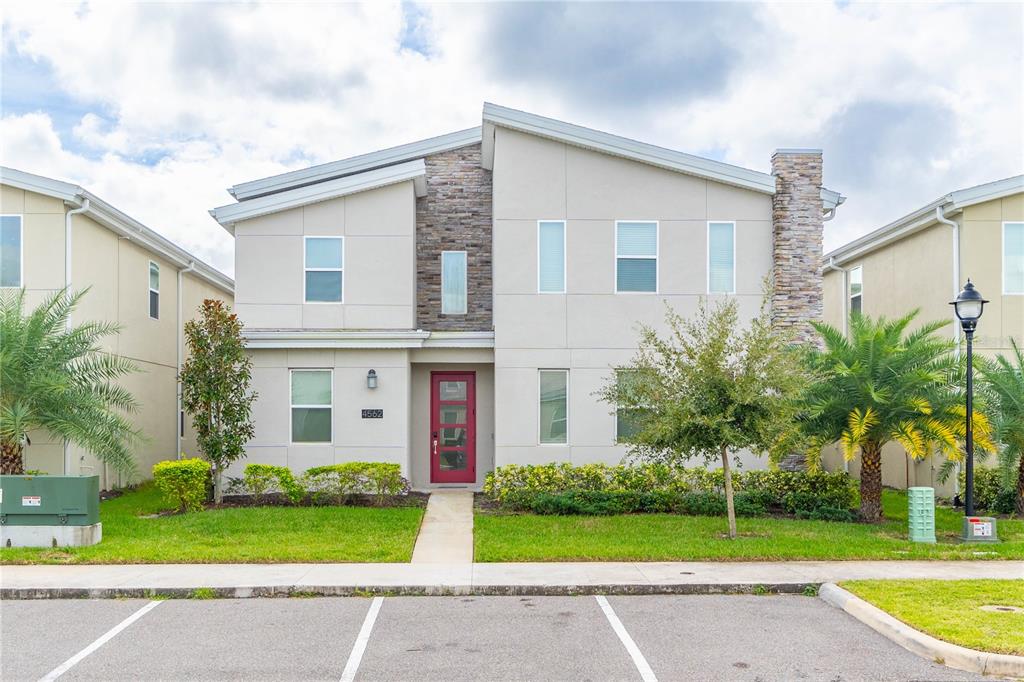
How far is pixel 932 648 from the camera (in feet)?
24.9

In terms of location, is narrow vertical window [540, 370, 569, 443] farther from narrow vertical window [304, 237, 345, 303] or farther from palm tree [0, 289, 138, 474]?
palm tree [0, 289, 138, 474]

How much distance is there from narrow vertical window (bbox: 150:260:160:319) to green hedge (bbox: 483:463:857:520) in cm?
1030

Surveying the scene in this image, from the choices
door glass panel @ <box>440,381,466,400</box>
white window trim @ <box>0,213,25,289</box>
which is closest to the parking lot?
door glass panel @ <box>440,381,466,400</box>

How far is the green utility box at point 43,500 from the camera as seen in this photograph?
12.1m

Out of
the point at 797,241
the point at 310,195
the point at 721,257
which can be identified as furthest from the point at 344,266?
the point at 797,241

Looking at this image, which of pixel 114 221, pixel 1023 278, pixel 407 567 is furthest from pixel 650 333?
pixel 114 221

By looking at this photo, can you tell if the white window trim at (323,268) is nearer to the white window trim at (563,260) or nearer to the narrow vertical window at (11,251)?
the white window trim at (563,260)

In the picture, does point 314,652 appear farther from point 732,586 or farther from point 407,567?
point 732,586

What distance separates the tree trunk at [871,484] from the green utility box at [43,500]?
1220 cm

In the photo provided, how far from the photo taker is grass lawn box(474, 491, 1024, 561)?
11.6m

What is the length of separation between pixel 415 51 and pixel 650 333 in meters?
8.43

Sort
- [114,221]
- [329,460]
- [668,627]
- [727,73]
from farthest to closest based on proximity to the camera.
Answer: [114,221], [329,460], [727,73], [668,627]

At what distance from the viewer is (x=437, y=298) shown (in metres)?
19.2

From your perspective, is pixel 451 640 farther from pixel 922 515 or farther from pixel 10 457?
pixel 10 457
